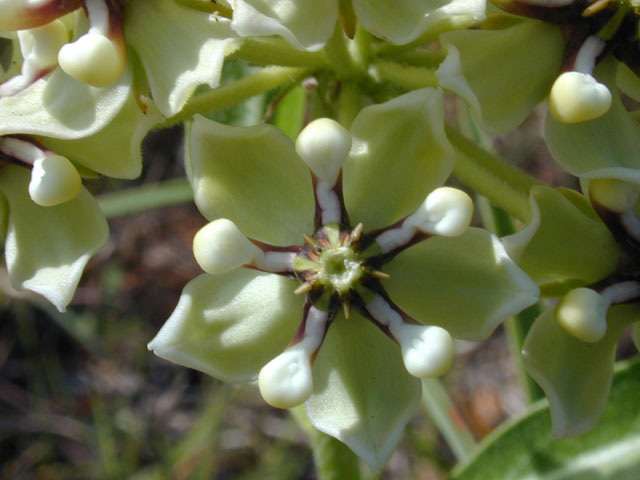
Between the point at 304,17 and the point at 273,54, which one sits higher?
the point at 304,17

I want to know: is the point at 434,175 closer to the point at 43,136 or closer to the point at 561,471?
the point at 43,136

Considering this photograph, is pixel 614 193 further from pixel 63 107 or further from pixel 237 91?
pixel 63 107

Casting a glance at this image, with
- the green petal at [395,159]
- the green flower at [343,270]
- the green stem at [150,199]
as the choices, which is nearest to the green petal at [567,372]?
the green flower at [343,270]

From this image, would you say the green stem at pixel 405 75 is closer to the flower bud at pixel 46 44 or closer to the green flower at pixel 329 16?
the green flower at pixel 329 16

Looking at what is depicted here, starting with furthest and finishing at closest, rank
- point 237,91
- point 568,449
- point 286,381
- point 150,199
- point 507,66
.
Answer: point 150,199
point 568,449
point 237,91
point 507,66
point 286,381

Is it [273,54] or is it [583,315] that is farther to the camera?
[273,54]

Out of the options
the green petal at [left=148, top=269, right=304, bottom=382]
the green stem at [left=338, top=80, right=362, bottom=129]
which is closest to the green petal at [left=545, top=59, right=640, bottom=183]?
the green stem at [left=338, top=80, right=362, bottom=129]

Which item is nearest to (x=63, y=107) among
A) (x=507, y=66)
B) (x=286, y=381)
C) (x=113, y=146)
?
(x=113, y=146)
